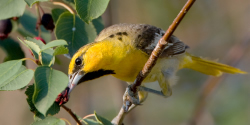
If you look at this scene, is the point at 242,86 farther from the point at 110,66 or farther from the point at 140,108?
the point at 110,66

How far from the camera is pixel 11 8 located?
7.44 feet

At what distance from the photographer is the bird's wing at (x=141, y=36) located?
3.07m

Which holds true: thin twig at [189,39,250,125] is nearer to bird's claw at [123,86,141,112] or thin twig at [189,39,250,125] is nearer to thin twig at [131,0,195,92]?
bird's claw at [123,86,141,112]

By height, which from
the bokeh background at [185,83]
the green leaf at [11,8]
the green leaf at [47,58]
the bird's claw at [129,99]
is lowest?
the bokeh background at [185,83]

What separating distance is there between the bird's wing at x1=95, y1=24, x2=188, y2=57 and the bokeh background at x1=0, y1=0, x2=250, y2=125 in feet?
4.63

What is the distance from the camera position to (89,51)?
272 cm

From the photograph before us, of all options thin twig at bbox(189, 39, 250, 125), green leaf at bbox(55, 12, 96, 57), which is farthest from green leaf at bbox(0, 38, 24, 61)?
thin twig at bbox(189, 39, 250, 125)

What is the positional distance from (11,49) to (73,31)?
2.34 feet

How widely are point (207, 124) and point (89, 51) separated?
8.58ft

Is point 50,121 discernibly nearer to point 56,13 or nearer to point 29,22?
point 56,13

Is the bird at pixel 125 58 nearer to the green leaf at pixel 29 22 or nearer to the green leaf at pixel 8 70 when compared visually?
the green leaf at pixel 8 70

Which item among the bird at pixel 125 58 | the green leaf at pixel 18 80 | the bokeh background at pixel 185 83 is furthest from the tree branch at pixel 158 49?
the bokeh background at pixel 185 83

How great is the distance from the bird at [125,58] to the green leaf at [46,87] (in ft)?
1.13

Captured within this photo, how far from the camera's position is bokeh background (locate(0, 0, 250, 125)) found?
17.4ft
